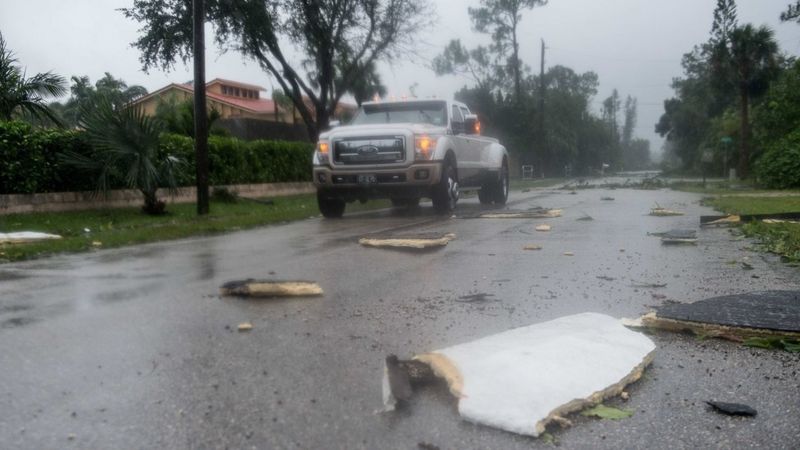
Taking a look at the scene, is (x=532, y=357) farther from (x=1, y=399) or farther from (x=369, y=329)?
(x=1, y=399)

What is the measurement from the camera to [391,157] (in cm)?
1271

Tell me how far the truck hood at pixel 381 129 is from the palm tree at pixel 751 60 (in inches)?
1266

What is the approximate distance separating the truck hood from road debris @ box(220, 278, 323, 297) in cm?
741

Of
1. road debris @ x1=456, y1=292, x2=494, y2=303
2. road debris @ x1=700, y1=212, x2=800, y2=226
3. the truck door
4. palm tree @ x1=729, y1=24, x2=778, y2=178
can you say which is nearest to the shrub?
the truck door

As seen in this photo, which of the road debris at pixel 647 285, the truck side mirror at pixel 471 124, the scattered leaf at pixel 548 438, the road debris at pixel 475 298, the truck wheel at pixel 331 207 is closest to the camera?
the scattered leaf at pixel 548 438

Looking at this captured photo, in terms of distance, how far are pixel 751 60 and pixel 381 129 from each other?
3369 centimetres

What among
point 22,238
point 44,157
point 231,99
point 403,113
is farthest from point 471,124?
point 231,99

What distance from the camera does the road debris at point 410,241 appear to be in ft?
27.3

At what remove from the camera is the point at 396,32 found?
29.5 meters

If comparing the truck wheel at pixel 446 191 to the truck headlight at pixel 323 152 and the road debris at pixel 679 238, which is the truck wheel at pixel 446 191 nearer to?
the truck headlight at pixel 323 152

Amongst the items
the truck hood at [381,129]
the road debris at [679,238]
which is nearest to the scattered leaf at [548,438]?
the road debris at [679,238]

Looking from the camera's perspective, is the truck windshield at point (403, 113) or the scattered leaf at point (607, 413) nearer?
the scattered leaf at point (607, 413)

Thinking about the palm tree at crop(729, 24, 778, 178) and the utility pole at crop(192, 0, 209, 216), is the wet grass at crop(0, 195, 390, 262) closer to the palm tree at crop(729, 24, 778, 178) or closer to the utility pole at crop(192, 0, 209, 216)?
the utility pole at crop(192, 0, 209, 216)

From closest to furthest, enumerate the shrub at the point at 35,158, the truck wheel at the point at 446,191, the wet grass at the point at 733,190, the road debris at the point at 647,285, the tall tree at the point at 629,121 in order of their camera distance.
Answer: the road debris at the point at 647,285
the shrub at the point at 35,158
the truck wheel at the point at 446,191
the wet grass at the point at 733,190
the tall tree at the point at 629,121
